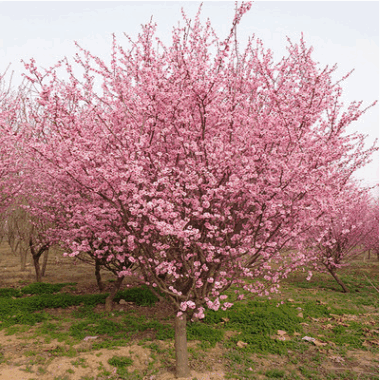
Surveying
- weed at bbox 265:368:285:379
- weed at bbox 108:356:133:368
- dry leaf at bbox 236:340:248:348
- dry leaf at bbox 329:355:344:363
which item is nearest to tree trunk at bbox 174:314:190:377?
weed at bbox 108:356:133:368

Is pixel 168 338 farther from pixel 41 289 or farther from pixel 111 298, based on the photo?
pixel 41 289

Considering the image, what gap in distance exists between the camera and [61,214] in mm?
9648

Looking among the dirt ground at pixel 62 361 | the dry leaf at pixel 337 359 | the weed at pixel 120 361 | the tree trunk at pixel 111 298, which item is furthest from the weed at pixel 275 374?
the tree trunk at pixel 111 298

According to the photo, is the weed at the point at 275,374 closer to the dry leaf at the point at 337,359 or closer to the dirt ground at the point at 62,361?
the dirt ground at the point at 62,361

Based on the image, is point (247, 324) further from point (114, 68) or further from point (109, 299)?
point (114, 68)

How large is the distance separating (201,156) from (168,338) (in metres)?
4.29

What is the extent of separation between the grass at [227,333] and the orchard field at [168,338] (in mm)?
21

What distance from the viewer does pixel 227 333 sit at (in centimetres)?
730

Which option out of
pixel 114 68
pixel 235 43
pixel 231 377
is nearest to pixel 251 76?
pixel 235 43

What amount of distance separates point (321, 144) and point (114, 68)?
402 cm

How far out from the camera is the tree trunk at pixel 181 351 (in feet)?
18.0

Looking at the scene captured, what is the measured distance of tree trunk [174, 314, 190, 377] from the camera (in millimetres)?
5473

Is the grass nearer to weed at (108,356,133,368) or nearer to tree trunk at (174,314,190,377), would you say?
weed at (108,356,133,368)

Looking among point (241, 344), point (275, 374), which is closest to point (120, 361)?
point (241, 344)
